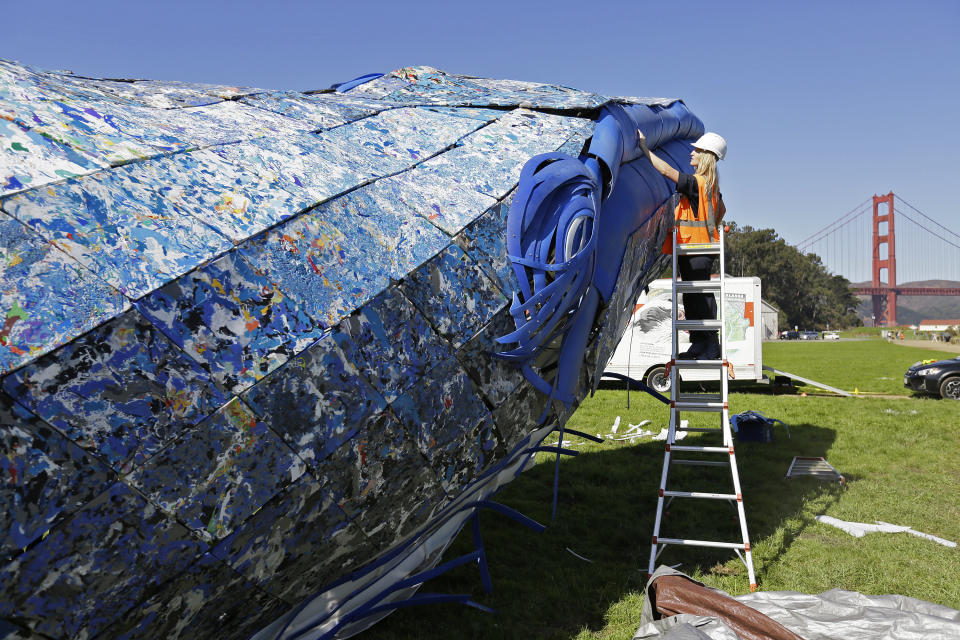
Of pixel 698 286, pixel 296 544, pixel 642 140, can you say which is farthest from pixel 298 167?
pixel 698 286

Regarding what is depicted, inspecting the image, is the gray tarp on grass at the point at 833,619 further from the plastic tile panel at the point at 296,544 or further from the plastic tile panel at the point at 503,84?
the plastic tile panel at the point at 503,84

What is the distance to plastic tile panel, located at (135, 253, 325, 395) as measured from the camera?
2184 millimetres

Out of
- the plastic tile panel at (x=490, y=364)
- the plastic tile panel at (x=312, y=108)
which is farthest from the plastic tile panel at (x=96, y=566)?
the plastic tile panel at (x=312, y=108)

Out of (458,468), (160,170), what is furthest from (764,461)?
(160,170)

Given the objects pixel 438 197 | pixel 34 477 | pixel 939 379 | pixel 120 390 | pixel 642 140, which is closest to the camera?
pixel 34 477

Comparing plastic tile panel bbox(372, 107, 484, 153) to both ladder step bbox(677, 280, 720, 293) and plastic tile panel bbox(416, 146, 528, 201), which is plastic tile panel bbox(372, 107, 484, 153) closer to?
plastic tile panel bbox(416, 146, 528, 201)

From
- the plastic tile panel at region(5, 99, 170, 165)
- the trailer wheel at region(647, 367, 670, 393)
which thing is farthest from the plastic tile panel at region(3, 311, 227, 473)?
the trailer wheel at region(647, 367, 670, 393)

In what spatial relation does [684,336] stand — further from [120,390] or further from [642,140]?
[120,390]

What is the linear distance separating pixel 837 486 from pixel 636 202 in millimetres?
4153

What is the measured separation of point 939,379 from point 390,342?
13.7 meters

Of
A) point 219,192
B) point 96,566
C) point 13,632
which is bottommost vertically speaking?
point 13,632

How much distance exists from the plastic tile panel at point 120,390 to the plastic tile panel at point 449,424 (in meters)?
0.82

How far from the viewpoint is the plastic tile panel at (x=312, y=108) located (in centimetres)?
330

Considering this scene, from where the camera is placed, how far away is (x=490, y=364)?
10.3ft
